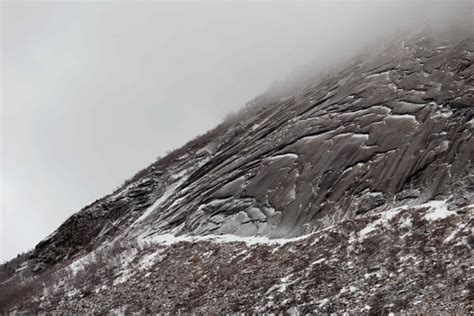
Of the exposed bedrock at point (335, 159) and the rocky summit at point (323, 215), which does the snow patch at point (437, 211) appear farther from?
the exposed bedrock at point (335, 159)

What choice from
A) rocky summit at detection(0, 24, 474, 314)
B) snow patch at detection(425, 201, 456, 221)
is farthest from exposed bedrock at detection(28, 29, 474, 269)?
snow patch at detection(425, 201, 456, 221)

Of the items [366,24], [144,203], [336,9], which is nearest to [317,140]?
[144,203]

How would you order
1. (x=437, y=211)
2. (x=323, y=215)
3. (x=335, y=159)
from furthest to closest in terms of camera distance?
1. (x=335, y=159)
2. (x=323, y=215)
3. (x=437, y=211)

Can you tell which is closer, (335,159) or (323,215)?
Result: (323,215)

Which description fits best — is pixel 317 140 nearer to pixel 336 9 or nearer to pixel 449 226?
pixel 449 226

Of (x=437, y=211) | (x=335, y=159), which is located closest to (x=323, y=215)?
(x=335, y=159)

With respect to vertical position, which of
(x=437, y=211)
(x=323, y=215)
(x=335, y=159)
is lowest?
(x=437, y=211)

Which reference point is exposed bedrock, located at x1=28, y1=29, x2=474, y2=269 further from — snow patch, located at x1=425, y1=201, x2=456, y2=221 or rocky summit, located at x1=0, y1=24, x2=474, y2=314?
snow patch, located at x1=425, y1=201, x2=456, y2=221

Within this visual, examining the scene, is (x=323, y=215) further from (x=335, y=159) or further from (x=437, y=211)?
(x=437, y=211)
